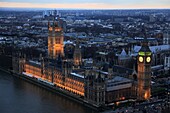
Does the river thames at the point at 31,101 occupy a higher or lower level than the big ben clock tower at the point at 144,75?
lower

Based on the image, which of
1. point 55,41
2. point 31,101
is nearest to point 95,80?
point 31,101

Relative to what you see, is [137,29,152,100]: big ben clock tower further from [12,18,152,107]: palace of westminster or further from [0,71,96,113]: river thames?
[0,71,96,113]: river thames

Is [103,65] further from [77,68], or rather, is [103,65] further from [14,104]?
[14,104]

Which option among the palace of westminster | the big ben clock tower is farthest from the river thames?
the big ben clock tower

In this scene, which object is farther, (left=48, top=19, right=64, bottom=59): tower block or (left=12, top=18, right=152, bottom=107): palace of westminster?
(left=48, top=19, right=64, bottom=59): tower block

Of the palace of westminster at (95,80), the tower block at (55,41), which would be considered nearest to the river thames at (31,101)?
the palace of westminster at (95,80)

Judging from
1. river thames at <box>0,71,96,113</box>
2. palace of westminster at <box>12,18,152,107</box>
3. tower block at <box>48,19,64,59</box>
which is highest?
tower block at <box>48,19,64,59</box>

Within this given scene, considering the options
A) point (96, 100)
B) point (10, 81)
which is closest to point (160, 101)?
point (96, 100)

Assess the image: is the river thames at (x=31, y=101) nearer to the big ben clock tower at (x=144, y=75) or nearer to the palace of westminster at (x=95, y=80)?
the palace of westminster at (x=95, y=80)
